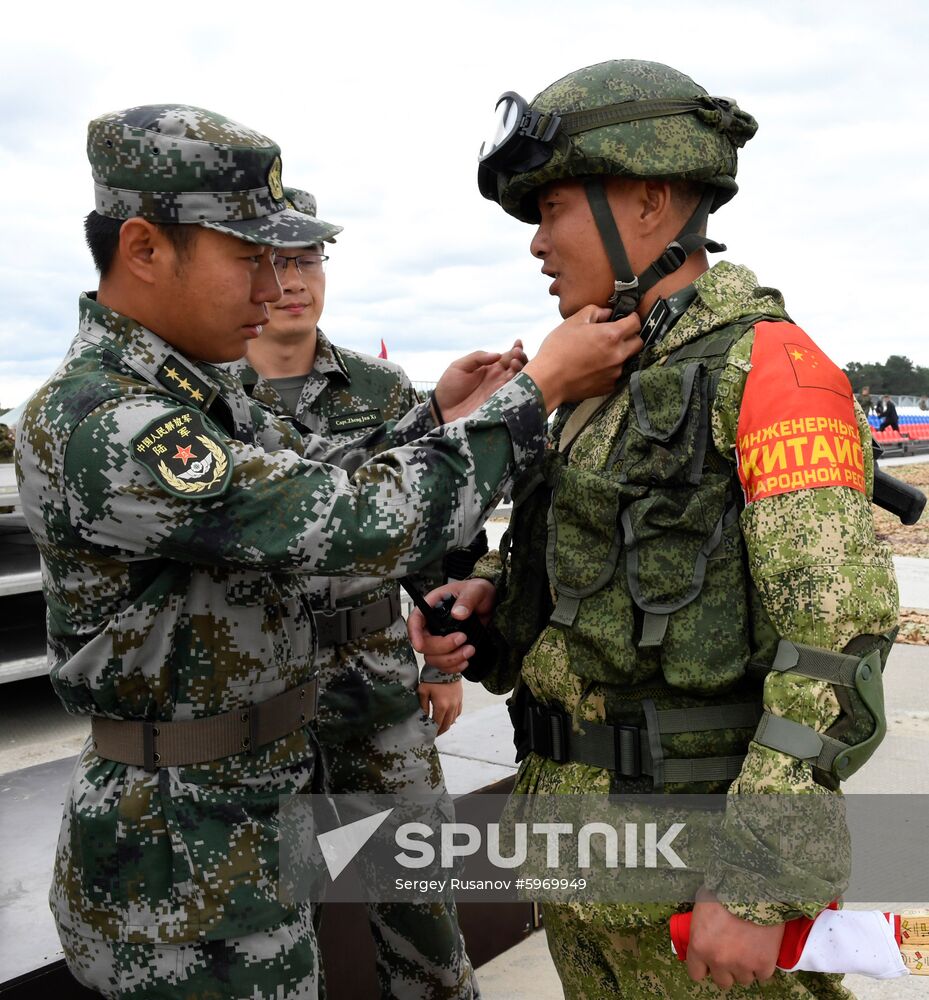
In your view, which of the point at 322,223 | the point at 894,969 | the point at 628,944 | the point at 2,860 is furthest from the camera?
the point at 2,860

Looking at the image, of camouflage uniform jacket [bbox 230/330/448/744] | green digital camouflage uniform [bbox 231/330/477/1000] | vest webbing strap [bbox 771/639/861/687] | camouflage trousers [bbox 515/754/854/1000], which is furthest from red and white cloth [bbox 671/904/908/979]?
camouflage uniform jacket [bbox 230/330/448/744]

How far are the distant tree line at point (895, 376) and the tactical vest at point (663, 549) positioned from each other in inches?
2713

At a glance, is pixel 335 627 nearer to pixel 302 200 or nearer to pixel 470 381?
pixel 470 381

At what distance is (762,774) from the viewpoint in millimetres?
1690

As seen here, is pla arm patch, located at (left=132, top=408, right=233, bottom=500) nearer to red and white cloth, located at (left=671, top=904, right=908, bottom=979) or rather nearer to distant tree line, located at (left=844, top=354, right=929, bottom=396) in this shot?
red and white cloth, located at (left=671, top=904, right=908, bottom=979)

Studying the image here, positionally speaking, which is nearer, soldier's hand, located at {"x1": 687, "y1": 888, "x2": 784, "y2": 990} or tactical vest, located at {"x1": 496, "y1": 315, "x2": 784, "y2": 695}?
soldier's hand, located at {"x1": 687, "y1": 888, "x2": 784, "y2": 990}

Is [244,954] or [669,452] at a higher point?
[669,452]

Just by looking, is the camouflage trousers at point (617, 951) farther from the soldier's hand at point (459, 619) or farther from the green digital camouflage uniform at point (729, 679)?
the soldier's hand at point (459, 619)

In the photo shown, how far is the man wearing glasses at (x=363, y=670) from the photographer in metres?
2.89

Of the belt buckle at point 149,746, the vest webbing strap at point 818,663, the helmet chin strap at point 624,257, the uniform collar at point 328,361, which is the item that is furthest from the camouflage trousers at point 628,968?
the uniform collar at point 328,361

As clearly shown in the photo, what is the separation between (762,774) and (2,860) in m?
2.21

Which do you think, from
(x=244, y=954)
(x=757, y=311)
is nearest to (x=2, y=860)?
(x=244, y=954)

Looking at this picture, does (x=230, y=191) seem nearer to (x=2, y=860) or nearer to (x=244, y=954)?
(x=244, y=954)

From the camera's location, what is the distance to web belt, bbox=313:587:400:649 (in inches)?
119
